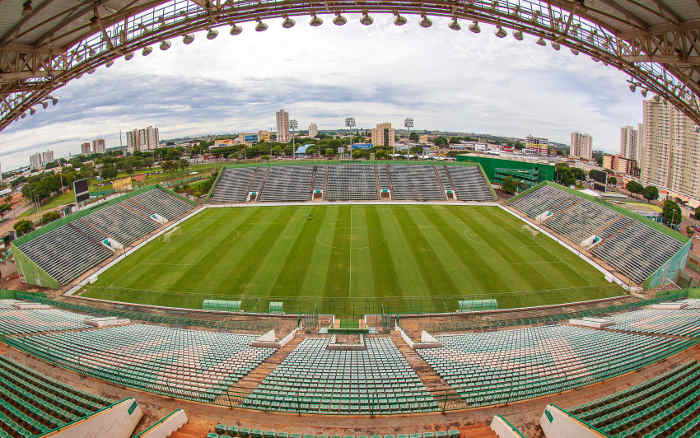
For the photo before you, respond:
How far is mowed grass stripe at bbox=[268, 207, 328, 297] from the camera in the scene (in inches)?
813

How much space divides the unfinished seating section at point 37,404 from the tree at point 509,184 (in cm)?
5613

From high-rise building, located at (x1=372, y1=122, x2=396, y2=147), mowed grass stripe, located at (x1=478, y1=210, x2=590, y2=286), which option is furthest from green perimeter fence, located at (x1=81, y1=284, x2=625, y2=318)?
high-rise building, located at (x1=372, y1=122, x2=396, y2=147)

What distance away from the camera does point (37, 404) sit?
7.90 metres

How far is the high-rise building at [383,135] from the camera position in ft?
489

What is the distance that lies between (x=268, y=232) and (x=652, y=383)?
30.0 m

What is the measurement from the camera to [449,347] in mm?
13188

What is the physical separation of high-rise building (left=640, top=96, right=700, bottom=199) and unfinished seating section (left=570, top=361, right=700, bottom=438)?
76.4 m

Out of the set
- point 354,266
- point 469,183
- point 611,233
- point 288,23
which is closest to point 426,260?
point 354,266

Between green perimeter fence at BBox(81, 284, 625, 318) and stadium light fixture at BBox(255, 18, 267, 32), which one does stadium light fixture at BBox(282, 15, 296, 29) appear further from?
green perimeter fence at BBox(81, 284, 625, 318)

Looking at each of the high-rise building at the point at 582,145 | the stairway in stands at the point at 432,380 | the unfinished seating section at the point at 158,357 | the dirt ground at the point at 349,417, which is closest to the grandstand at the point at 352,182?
the unfinished seating section at the point at 158,357

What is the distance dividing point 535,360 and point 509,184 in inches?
1831

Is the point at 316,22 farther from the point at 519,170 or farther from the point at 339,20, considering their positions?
the point at 519,170

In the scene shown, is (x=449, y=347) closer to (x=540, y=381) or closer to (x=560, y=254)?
(x=540, y=381)

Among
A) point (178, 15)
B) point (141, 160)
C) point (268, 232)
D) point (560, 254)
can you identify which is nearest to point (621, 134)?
point (560, 254)
